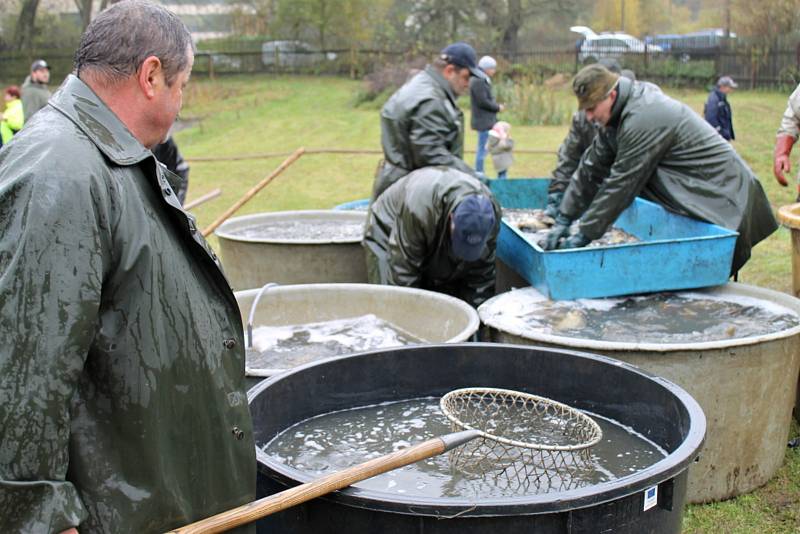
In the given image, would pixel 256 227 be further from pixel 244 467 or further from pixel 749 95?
pixel 749 95

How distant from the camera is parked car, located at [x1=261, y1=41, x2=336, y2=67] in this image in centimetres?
3086

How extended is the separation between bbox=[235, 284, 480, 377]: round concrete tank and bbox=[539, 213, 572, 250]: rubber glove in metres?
1.30

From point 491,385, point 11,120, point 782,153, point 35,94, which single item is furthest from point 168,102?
point 35,94

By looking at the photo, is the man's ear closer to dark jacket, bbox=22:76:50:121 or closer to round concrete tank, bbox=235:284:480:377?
round concrete tank, bbox=235:284:480:377

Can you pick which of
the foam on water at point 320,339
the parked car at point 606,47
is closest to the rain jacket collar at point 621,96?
the foam on water at point 320,339

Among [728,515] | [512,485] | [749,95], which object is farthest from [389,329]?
[749,95]

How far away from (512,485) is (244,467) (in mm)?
884

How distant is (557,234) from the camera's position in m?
5.59

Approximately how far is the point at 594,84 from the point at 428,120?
1.51 m

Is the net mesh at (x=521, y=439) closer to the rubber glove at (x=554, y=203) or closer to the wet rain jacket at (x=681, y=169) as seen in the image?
the wet rain jacket at (x=681, y=169)

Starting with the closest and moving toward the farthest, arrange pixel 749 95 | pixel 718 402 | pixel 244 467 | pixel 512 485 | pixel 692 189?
pixel 244 467 < pixel 512 485 < pixel 718 402 < pixel 692 189 < pixel 749 95

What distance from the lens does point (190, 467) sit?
6.01 feet

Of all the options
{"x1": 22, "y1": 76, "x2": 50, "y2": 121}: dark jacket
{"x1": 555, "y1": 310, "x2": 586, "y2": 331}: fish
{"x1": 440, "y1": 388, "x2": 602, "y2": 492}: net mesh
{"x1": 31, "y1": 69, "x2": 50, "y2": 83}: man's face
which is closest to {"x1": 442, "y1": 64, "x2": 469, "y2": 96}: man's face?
{"x1": 555, "y1": 310, "x2": 586, "y2": 331}: fish

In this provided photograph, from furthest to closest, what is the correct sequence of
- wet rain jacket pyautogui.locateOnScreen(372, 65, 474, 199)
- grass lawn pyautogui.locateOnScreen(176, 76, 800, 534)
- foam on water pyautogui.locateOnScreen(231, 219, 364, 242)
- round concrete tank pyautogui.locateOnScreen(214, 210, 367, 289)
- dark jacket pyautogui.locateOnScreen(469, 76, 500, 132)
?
dark jacket pyautogui.locateOnScreen(469, 76, 500, 132) < foam on water pyautogui.locateOnScreen(231, 219, 364, 242) < wet rain jacket pyautogui.locateOnScreen(372, 65, 474, 199) < round concrete tank pyautogui.locateOnScreen(214, 210, 367, 289) < grass lawn pyautogui.locateOnScreen(176, 76, 800, 534)
